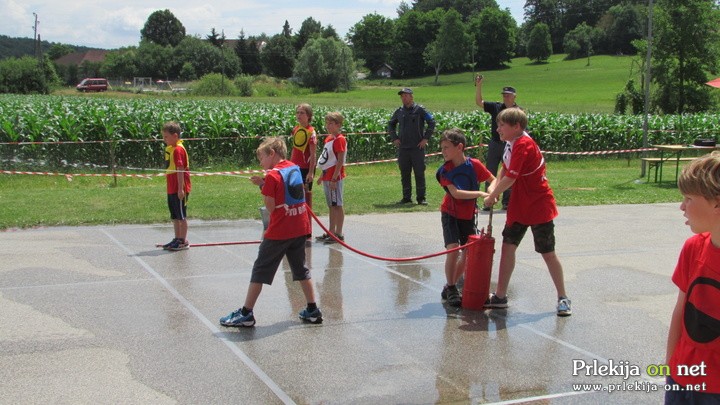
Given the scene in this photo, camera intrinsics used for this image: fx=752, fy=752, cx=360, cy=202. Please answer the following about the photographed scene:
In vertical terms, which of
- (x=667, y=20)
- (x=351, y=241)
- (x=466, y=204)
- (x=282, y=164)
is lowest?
(x=351, y=241)

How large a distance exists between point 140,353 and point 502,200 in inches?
360

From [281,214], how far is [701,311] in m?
3.90

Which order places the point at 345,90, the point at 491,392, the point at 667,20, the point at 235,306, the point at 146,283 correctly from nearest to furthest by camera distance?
the point at 491,392, the point at 235,306, the point at 146,283, the point at 667,20, the point at 345,90

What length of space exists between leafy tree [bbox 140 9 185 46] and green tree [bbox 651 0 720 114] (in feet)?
430

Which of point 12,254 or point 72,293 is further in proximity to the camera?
point 12,254

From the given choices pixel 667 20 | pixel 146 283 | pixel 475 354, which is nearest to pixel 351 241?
pixel 146 283

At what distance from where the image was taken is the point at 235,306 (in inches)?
279

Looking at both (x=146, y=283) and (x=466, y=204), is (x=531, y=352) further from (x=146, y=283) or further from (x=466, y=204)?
(x=146, y=283)

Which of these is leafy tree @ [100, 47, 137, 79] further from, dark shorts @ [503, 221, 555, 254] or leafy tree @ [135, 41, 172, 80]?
dark shorts @ [503, 221, 555, 254]

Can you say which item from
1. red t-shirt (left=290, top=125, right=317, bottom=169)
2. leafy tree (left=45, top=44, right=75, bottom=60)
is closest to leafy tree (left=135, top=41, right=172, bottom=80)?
leafy tree (left=45, top=44, right=75, bottom=60)

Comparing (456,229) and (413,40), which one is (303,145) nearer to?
(456,229)

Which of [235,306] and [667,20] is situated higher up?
[667,20]

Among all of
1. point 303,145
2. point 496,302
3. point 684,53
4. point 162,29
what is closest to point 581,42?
point 684,53

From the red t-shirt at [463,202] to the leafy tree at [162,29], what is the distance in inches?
6378
